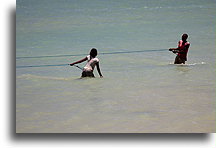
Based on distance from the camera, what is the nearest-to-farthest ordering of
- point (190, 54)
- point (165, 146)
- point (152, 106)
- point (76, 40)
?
1. point (165, 146)
2. point (152, 106)
3. point (190, 54)
4. point (76, 40)

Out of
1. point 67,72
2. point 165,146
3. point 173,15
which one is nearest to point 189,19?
point 173,15

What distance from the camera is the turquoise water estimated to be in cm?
581

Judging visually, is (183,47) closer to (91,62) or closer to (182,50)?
(182,50)

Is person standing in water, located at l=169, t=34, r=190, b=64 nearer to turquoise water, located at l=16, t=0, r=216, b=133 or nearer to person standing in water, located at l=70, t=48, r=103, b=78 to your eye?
turquoise water, located at l=16, t=0, r=216, b=133

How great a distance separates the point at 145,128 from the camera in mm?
5480

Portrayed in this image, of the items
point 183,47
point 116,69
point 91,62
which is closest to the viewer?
point 91,62

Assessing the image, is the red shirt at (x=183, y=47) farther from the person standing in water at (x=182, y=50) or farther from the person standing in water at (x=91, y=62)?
the person standing in water at (x=91, y=62)

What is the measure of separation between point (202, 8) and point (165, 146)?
12590 millimetres

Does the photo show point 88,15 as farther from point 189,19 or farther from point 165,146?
point 165,146

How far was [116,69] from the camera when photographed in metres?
9.28

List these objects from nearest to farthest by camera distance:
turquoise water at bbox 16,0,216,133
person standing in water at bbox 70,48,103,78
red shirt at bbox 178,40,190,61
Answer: turquoise water at bbox 16,0,216,133 < person standing in water at bbox 70,48,103,78 < red shirt at bbox 178,40,190,61

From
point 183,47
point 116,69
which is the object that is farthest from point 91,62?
point 183,47

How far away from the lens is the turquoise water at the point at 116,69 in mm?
5809

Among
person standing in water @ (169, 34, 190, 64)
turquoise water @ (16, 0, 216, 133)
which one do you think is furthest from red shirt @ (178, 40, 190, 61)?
turquoise water @ (16, 0, 216, 133)
